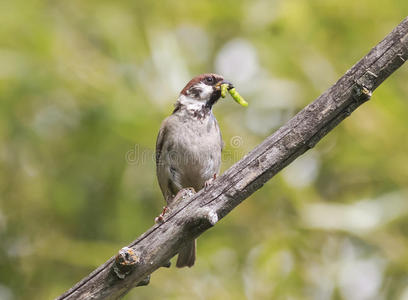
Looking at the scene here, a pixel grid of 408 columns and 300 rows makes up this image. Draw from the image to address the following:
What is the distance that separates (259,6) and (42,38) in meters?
2.08

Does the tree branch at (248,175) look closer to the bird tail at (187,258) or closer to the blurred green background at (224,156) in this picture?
the bird tail at (187,258)

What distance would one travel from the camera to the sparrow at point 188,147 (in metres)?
5.27

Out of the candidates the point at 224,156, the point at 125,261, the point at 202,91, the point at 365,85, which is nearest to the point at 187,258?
the point at 224,156

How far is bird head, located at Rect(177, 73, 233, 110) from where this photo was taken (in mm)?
5598

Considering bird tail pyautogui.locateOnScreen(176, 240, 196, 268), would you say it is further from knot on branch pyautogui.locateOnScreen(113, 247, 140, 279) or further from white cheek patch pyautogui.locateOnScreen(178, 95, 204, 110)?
knot on branch pyautogui.locateOnScreen(113, 247, 140, 279)

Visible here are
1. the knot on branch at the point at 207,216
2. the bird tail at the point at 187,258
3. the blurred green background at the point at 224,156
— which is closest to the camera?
the knot on branch at the point at 207,216

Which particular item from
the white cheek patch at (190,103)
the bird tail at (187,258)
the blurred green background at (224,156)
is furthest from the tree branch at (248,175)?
the white cheek patch at (190,103)

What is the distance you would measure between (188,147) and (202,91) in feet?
2.03

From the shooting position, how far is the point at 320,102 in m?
3.50

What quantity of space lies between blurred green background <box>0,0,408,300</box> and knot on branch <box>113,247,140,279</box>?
1.90 metres

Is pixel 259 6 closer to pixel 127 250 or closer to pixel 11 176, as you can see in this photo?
pixel 11 176

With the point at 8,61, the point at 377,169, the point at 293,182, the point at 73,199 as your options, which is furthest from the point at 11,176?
the point at 377,169

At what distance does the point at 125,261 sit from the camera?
3.44 metres

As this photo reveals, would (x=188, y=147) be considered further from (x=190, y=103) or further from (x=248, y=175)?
(x=248, y=175)
